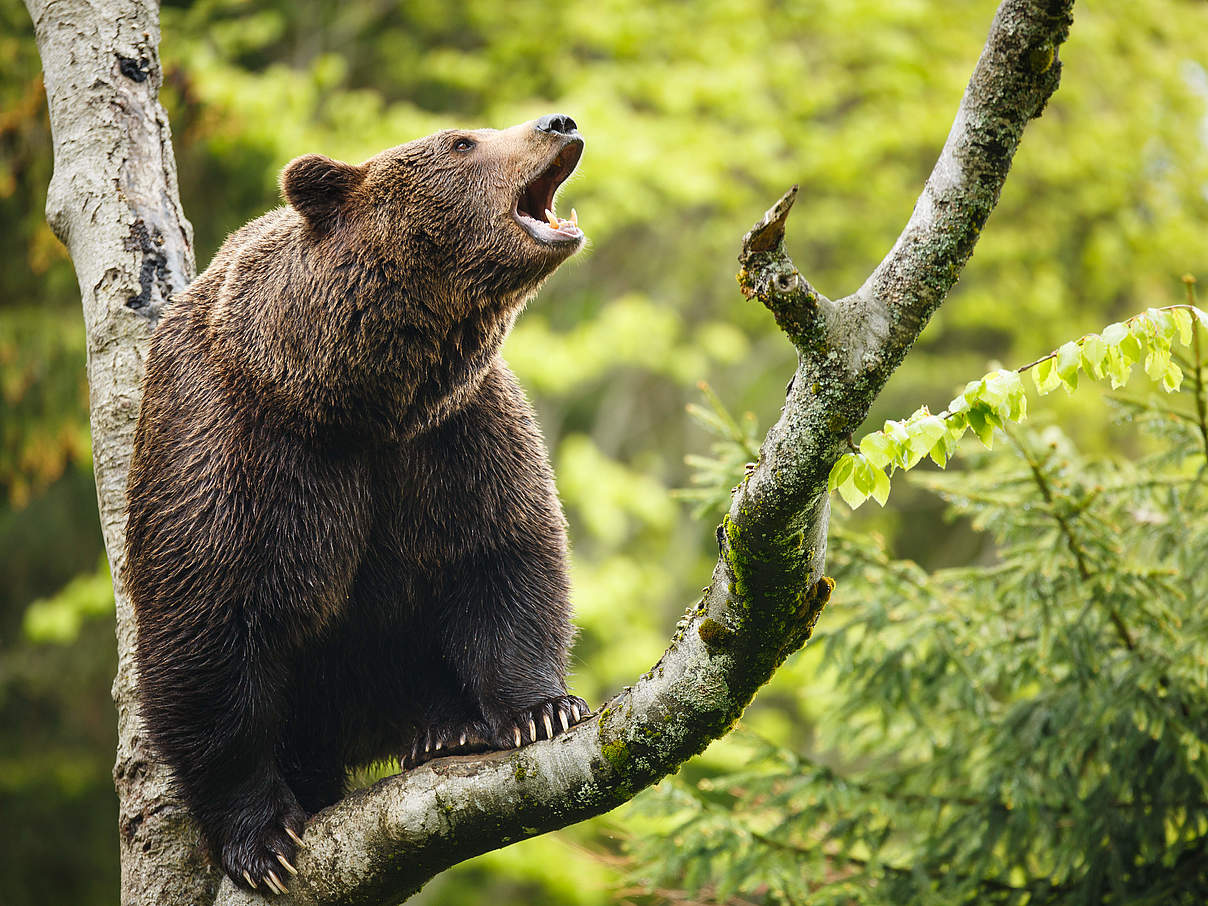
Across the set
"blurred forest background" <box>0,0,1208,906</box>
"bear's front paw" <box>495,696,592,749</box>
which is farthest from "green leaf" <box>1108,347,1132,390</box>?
"blurred forest background" <box>0,0,1208,906</box>

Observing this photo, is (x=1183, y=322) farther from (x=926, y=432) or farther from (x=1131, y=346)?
(x=926, y=432)

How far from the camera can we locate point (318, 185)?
3266 millimetres

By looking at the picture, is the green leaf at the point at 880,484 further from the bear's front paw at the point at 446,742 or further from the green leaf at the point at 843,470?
the bear's front paw at the point at 446,742

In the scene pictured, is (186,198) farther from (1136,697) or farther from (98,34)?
(1136,697)

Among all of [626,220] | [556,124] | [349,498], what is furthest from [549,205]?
[626,220]

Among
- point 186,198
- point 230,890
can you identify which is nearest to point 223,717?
point 230,890

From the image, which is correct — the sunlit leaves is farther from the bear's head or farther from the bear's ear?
the bear's ear

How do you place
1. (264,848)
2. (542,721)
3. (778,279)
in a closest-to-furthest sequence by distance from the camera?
1. (778,279)
2. (264,848)
3. (542,721)

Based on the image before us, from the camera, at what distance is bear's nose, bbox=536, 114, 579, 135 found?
10.8 feet

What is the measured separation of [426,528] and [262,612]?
0.56 m

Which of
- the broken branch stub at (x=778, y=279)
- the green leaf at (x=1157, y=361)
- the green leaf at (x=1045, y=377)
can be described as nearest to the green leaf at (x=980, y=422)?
the green leaf at (x=1045, y=377)

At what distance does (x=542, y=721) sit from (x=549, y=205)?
1.64 meters

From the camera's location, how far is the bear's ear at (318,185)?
321 cm

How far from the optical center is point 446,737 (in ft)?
11.0
